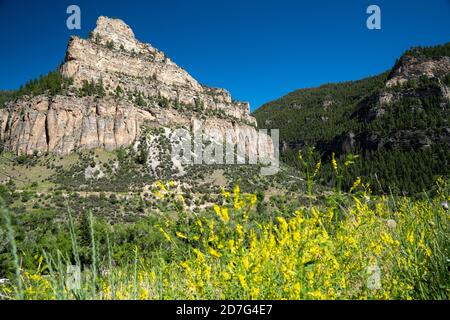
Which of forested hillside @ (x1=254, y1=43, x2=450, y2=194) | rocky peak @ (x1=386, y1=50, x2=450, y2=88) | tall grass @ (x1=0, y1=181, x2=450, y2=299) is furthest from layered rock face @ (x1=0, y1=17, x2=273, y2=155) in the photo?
tall grass @ (x1=0, y1=181, x2=450, y2=299)

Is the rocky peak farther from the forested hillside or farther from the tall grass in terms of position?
the tall grass

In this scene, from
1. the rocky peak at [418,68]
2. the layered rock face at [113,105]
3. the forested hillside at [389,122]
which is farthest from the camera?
the rocky peak at [418,68]

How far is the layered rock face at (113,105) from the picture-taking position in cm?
6325

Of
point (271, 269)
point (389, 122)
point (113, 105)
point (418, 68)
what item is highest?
point (418, 68)

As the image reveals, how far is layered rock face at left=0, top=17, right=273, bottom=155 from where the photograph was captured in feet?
208

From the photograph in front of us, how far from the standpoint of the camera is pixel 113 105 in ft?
229

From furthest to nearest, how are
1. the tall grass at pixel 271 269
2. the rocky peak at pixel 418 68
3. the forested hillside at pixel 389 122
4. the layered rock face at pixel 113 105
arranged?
the rocky peak at pixel 418 68 → the forested hillside at pixel 389 122 → the layered rock face at pixel 113 105 → the tall grass at pixel 271 269

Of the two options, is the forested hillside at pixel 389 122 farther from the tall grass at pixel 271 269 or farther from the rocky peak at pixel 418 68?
the tall grass at pixel 271 269

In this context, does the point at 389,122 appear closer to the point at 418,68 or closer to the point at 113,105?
the point at 418,68

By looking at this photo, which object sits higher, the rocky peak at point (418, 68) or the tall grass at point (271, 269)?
the rocky peak at point (418, 68)

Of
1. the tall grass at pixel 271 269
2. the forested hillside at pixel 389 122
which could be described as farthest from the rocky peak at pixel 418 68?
the tall grass at pixel 271 269

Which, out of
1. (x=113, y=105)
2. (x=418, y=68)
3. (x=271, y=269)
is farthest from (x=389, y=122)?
(x=271, y=269)

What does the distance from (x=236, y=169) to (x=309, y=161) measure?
213 feet
